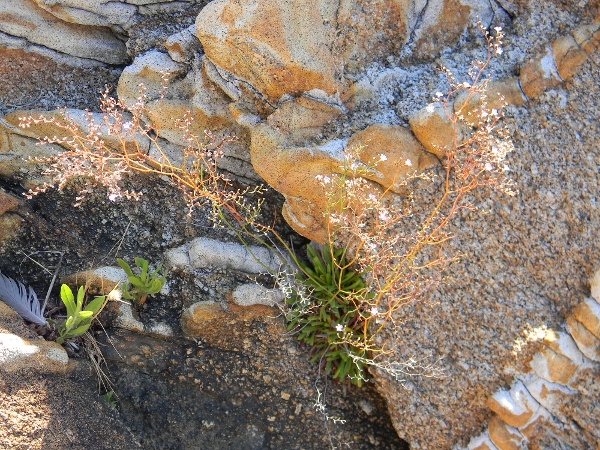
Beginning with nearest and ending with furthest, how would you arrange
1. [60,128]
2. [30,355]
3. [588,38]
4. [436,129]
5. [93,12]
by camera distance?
[30,355]
[436,129]
[588,38]
[60,128]
[93,12]

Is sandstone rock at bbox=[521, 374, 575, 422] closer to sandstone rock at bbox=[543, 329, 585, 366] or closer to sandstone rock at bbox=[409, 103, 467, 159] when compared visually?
sandstone rock at bbox=[543, 329, 585, 366]

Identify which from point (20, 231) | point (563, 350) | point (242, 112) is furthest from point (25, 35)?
point (563, 350)

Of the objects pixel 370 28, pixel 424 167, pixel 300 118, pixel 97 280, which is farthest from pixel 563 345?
pixel 97 280

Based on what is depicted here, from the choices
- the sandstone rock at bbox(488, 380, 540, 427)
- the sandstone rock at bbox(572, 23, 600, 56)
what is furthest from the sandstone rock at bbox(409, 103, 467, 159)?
the sandstone rock at bbox(488, 380, 540, 427)

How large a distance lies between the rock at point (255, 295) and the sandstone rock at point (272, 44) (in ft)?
3.42

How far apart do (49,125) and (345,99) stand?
1.74 meters

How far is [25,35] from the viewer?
3.97 metres

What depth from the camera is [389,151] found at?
3420mm

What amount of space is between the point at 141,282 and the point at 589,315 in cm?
240

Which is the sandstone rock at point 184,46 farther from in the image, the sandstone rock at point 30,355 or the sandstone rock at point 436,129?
the sandstone rock at point 30,355

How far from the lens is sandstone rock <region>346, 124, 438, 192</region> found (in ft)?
11.2

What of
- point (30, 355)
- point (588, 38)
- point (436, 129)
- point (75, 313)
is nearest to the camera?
point (30, 355)

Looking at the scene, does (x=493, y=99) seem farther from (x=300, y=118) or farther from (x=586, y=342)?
(x=586, y=342)

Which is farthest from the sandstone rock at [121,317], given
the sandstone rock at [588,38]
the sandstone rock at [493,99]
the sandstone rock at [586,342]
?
the sandstone rock at [588,38]
